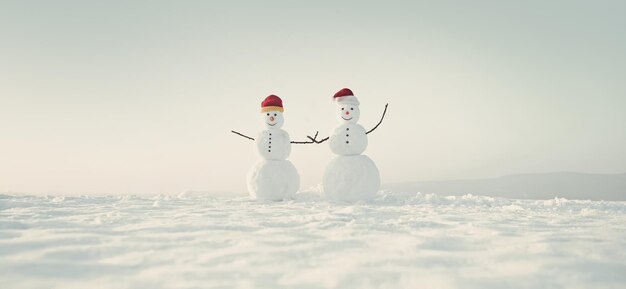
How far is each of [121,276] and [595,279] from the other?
107 inches

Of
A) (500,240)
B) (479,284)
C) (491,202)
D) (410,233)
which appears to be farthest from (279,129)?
(479,284)

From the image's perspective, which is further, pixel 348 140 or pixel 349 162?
pixel 348 140

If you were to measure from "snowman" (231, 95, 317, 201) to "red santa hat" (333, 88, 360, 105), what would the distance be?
3.44 feet

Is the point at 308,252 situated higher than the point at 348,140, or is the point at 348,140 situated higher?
the point at 348,140

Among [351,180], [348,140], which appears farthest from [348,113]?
[351,180]

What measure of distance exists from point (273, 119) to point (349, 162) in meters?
1.74

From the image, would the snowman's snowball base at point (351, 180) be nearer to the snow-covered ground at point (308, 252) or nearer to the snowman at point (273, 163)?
the snowman at point (273, 163)

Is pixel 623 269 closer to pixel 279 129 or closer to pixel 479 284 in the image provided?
pixel 479 284

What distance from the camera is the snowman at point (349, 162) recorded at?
23.1 ft

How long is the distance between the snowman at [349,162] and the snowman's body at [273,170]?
0.69 meters

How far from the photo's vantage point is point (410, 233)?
351 cm

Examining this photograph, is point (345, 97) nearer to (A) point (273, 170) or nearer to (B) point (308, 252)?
(A) point (273, 170)

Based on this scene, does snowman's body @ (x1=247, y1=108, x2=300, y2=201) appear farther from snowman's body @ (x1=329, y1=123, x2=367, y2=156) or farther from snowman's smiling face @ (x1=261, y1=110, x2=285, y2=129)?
snowman's body @ (x1=329, y1=123, x2=367, y2=156)

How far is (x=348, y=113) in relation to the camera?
24.7 ft
